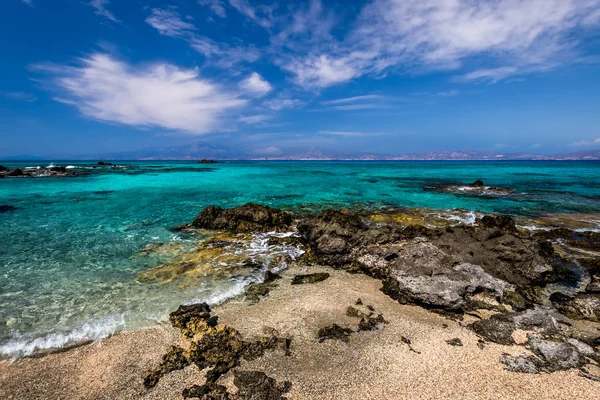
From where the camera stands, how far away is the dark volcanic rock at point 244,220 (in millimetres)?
17844

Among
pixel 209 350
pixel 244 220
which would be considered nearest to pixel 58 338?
pixel 209 350

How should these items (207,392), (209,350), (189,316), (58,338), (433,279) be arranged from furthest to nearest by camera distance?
1. (433,279)
2. (189,316)
3. (58,338)
4. (209,350)
5. (207,392)

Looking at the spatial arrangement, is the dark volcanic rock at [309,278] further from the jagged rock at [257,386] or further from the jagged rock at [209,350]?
the jagged rock at [257,386]

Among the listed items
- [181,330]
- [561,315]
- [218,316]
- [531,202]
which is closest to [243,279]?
[218,316]

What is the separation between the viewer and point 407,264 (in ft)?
35.6

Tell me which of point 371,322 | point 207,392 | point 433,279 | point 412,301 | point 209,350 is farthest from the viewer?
point 433,279

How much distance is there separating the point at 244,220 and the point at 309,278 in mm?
8299

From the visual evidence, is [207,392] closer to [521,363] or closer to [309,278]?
[309,278]

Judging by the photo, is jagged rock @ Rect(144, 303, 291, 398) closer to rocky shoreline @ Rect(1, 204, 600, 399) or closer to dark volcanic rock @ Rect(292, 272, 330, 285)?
rocky shoreline @ Rect(1, 204, 600, 399)

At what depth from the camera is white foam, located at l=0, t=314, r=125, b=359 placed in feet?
23.6

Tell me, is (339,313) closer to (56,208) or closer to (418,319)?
(418,319)

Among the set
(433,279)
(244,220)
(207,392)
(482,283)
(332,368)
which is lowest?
(332,368)

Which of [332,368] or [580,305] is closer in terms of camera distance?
[332,368]

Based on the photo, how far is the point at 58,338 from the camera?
764cm
